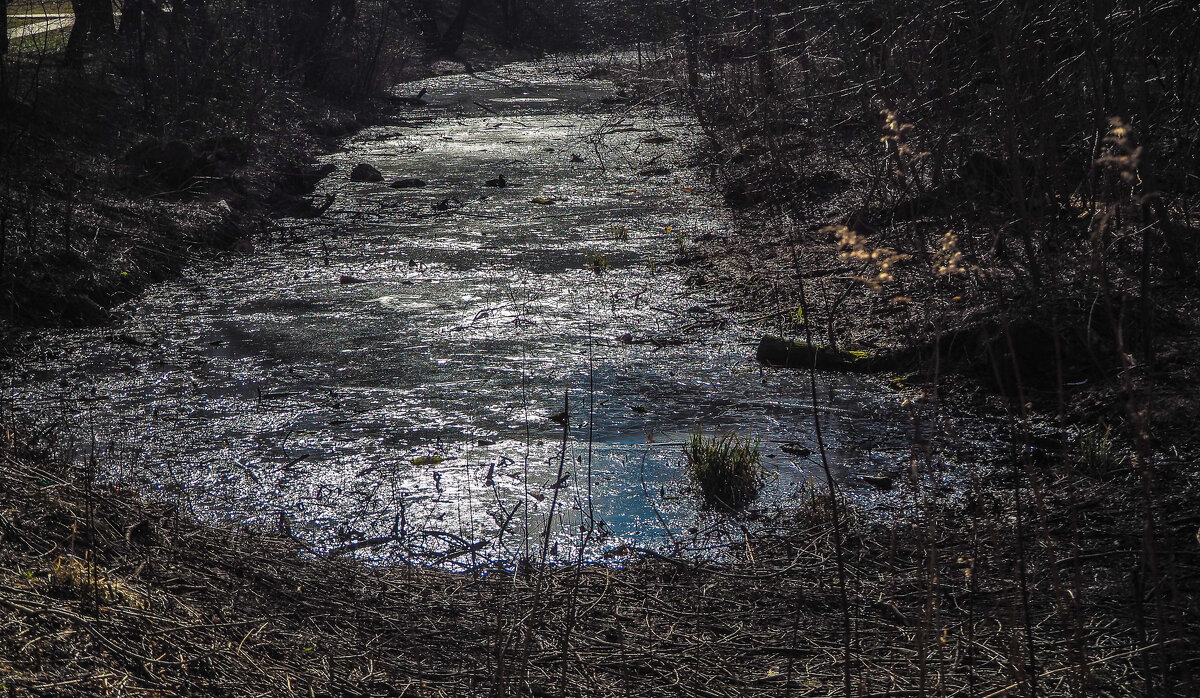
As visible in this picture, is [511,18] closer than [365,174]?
No

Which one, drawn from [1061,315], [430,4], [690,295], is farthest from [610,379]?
[430,4]

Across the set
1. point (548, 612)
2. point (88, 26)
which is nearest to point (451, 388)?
point (548, 612)

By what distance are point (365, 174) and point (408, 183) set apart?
→ 79 cm

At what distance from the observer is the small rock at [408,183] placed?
15250 mm

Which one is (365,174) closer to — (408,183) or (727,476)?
(408,183)

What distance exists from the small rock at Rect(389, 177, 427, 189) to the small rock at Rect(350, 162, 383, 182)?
1.29ft

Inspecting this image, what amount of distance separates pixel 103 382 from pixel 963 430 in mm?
5805

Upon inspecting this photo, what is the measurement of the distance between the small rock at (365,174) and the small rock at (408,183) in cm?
39

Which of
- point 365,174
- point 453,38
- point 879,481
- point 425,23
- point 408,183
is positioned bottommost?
point 879,481

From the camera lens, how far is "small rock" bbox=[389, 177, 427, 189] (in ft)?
50.0

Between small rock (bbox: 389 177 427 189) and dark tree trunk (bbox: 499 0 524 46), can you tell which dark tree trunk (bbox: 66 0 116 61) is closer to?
small rock (bbox: 389 177 427 189)

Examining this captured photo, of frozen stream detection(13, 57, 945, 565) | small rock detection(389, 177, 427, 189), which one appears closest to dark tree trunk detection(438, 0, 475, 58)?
small rock detection(389, 177, 427, 189)

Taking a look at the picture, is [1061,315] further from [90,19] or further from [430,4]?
[430,4]

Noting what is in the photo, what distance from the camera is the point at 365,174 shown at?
1568 cm
